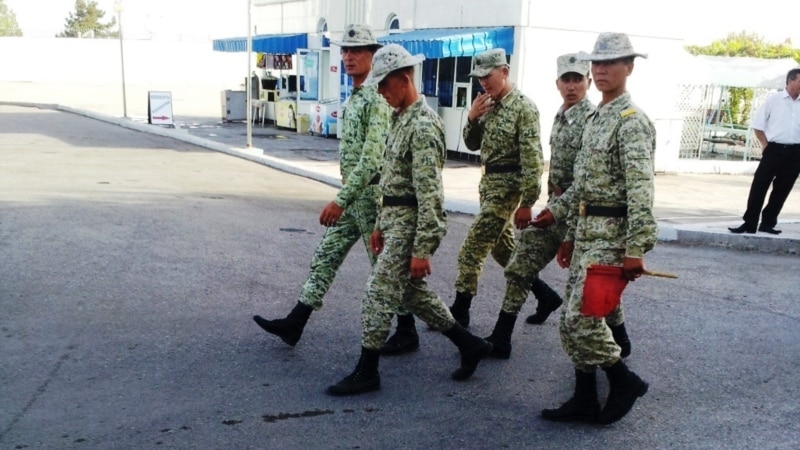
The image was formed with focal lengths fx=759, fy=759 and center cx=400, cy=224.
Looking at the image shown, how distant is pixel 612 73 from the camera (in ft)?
12.7

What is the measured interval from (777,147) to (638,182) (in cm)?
581

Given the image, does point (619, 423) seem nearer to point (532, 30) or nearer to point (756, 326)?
point (756, 326)

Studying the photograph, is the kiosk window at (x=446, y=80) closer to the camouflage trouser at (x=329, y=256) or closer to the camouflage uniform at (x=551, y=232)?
the camouflage uniform at (x=551, y=232)

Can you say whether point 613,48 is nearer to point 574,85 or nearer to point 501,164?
point 574,85

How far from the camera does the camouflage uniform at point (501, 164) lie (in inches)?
199

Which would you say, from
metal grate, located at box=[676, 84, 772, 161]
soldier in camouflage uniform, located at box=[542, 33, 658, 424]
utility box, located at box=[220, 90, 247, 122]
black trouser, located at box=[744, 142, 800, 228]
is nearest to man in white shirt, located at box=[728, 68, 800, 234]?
black trouser, located at box=[744, 142, 800, 228]

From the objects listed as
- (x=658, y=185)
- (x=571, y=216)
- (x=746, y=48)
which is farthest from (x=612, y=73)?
(x=746, y=48)

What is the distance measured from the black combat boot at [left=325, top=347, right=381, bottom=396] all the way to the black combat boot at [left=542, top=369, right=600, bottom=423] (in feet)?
3.26

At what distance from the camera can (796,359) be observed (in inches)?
201

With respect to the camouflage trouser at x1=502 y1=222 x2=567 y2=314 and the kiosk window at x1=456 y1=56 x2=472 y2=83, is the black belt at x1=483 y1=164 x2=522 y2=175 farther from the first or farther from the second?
the kiosk window at x1=456 y1=56 x2=472 y2=83

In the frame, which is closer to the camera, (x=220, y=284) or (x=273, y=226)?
(x=220, y=284)

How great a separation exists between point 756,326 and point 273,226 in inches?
210

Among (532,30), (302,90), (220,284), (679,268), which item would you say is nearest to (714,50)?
(302,90)

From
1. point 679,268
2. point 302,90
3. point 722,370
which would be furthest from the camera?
point 302,90
